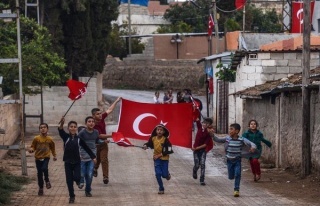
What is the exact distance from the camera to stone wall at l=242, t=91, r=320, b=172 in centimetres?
1945

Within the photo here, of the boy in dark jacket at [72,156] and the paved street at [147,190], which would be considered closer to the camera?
the paved street at [147,190]

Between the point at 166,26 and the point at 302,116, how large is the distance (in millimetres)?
67288

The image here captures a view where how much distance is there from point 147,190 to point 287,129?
18.9 feet

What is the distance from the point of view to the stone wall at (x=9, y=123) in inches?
984

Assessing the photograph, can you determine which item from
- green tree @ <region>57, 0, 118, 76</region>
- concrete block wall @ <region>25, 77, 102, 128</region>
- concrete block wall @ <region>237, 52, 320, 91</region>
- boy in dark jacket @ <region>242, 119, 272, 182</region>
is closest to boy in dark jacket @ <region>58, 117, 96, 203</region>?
boy in dark jacket @ <region>242, 119, 272, 182</region>

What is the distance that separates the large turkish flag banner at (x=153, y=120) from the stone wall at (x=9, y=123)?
19.3 ft

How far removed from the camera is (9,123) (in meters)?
27.8

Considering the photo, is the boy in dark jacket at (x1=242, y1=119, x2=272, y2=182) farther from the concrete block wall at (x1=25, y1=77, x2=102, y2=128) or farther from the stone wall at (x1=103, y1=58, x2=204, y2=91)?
the stone wall at (x1=103, y1=58, x2=204, y2=91)

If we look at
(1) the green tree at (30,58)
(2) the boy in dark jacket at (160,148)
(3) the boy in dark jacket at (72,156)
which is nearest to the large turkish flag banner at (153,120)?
(2) the boy in dark jacket at (160,148)

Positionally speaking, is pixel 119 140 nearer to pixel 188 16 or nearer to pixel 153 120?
pixel 153 120

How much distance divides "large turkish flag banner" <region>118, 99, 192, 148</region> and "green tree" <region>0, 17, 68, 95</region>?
11632mm

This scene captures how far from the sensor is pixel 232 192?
56.5 ft

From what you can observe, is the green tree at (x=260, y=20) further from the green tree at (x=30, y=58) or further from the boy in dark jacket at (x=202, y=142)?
the boy in dark jacket at (x=202, y=142)

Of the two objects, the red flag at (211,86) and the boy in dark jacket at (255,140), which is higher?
the red flag at (211,86)
